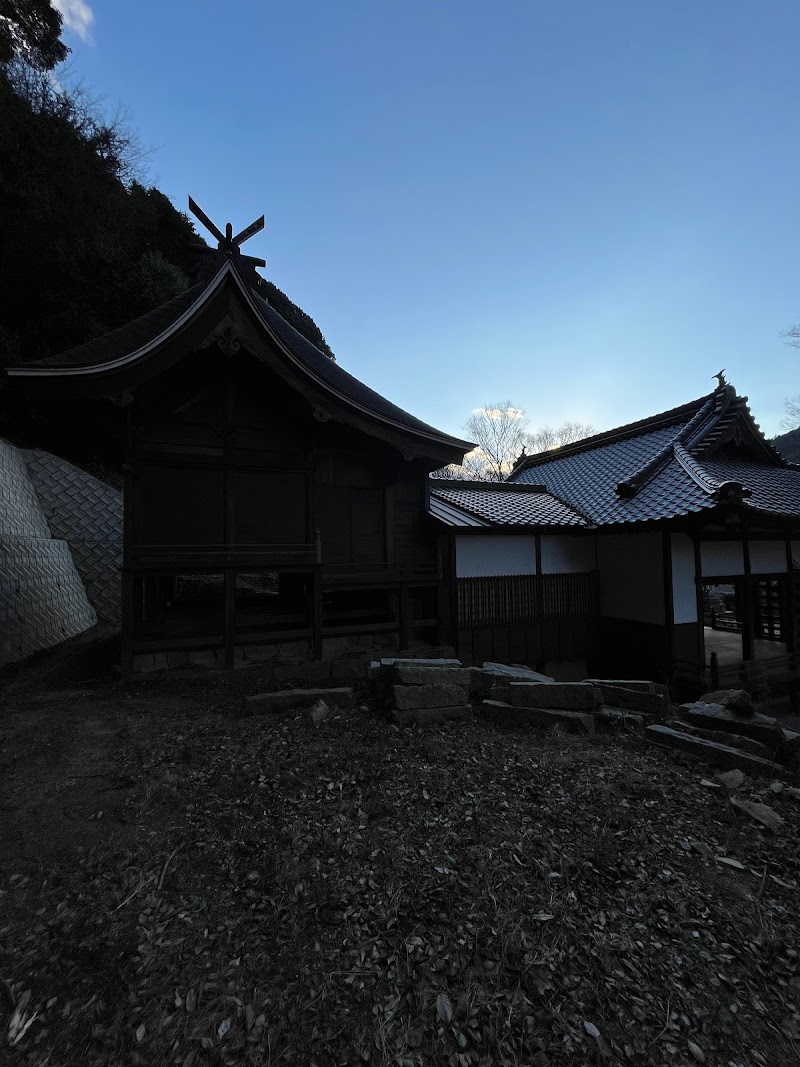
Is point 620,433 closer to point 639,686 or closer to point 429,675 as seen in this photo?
point 639,686

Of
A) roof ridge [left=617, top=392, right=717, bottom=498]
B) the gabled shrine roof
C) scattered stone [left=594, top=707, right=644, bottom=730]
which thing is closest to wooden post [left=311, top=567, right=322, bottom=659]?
the gabled shrine roof

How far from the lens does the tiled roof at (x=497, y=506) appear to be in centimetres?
1111

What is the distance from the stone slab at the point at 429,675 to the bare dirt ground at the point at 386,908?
1.17m

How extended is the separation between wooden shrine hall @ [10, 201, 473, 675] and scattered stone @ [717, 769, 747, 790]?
19.3 ft

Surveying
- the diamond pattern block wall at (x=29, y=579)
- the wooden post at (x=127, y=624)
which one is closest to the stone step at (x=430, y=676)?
the wooden post at (x=127, y=624)

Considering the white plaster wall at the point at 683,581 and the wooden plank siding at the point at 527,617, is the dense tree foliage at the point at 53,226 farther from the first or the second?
the white plaster wall at the point at 683,581

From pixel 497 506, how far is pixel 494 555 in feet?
A: 5.95

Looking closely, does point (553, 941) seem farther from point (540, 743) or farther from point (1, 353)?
point (1, 353)

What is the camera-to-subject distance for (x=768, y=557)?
12.2 m

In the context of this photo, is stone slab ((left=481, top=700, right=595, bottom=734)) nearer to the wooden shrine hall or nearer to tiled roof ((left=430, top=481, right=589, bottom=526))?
the wooden shrine hall

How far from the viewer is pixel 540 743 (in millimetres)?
5578

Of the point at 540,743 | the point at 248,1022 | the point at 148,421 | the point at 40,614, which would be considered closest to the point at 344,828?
the point at 248,1022

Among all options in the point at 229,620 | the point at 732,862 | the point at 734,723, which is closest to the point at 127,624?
the point at 229,620

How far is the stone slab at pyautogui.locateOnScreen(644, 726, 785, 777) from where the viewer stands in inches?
198
